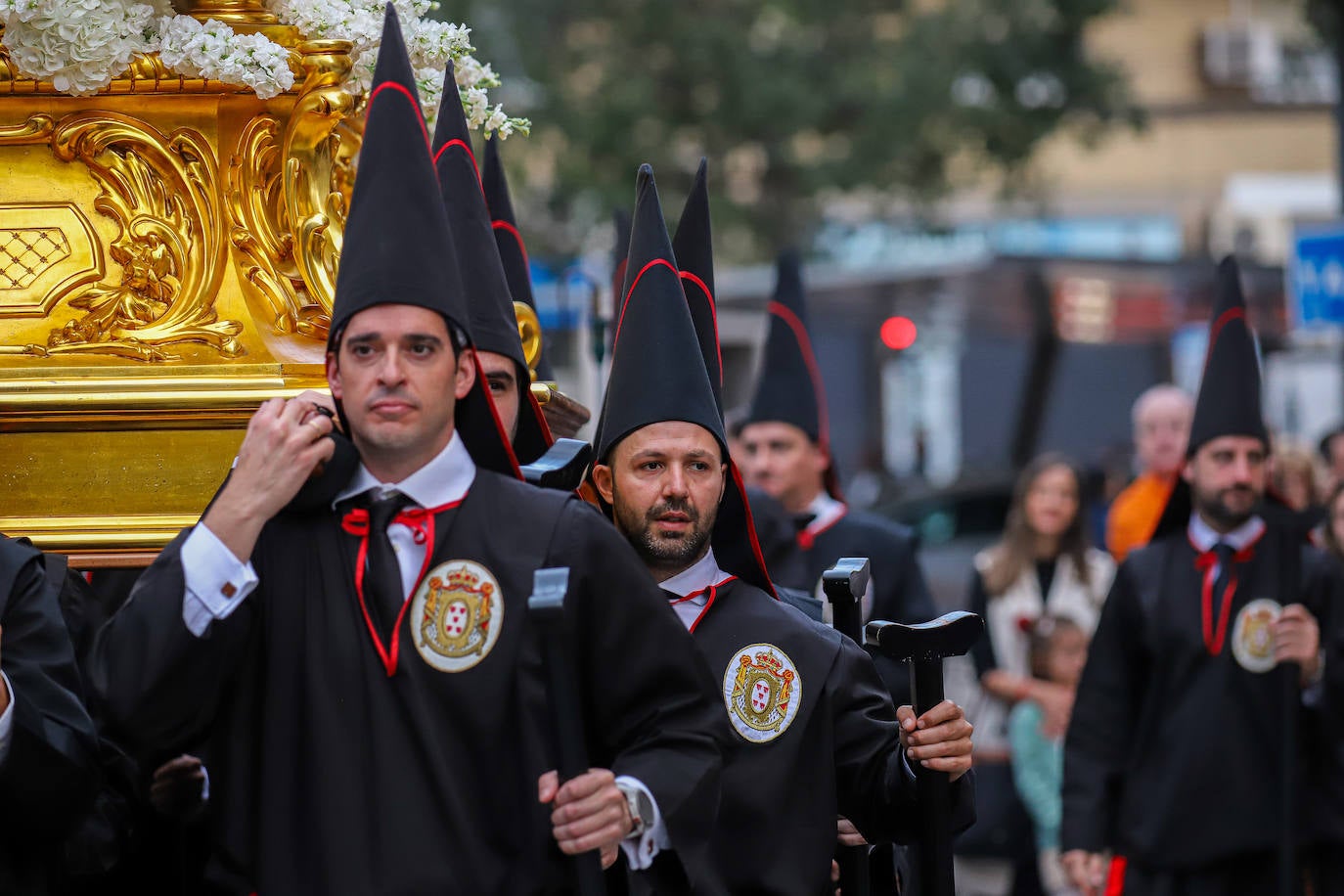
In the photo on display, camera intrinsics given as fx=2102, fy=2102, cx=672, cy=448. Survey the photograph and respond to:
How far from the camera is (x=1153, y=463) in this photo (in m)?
9.92

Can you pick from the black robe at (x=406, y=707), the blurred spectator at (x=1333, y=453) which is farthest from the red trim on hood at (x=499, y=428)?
the blurred spectator at (x=1333, y=453)

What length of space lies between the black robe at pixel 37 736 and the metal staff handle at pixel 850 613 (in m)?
1.61

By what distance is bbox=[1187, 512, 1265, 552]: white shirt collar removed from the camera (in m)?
7.14

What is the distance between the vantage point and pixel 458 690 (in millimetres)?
3611

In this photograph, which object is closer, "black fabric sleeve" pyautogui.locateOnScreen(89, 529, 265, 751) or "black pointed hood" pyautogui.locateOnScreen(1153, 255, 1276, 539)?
"black fabric sleeve" pyautogui.locateOnScreen(89, 529, 265, 751)

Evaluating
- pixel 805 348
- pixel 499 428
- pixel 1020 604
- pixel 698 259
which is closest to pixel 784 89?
pixel 1020 604

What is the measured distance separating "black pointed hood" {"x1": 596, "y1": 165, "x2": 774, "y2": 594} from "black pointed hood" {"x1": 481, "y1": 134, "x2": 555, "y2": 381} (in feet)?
4.52

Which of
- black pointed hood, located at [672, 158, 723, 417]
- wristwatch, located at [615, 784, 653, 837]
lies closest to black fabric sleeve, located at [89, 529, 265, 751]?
wristwatch, located at [615, 784, 653, 837]

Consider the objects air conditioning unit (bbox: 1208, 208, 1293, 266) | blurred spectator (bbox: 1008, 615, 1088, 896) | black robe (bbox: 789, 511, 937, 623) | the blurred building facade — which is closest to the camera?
black robe (bbox: 789, 511, 937, 623)

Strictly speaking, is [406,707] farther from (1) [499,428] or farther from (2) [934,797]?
(2) [934,797]

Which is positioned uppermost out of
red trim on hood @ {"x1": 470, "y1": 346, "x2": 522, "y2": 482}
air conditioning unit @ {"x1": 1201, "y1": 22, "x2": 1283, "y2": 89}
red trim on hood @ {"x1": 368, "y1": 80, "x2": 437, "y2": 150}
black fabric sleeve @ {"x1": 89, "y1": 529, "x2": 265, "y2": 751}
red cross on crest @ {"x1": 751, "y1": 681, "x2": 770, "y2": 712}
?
air conditioning unit @ {"x1": 1201, "y1": 22, "x2": 1283, "y2": 89}

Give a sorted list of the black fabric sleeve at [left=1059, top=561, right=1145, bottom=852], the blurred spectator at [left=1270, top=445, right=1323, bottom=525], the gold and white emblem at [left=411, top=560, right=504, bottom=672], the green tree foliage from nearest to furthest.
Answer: the gold and white emblem at [left=411, top=560, right=504, bottom=672] → the black fabric sleeve at [left=1059, top=561, right=1145, bottom=852] → the blurred spectator at [left=1270, top=445, right=1323, bottom=525] → the green tree foliage

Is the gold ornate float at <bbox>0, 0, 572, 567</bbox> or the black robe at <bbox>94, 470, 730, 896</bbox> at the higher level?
the gold ornate float at <bbox>0, 0, 572, 567</bbox>

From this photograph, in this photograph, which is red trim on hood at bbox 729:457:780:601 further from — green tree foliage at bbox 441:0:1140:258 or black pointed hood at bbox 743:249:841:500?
green tree foliage at bbox 441:0:1140:258
